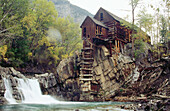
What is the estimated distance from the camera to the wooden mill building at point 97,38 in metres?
30.9

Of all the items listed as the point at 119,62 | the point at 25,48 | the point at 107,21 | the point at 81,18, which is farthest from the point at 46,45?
the point at 81,18

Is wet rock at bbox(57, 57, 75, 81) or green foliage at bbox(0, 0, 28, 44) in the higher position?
green foliage at bbox(0, 0, 28, 44)

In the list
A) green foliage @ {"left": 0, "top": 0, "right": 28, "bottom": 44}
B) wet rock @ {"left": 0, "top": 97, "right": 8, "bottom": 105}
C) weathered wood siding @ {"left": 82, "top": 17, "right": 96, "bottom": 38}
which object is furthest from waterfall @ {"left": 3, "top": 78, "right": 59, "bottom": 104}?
weathered wood siding @ {"left": 82, "top": 17, "right": 96, "bottom": 38}

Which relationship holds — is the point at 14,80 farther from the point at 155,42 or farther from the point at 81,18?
the point at 81,18

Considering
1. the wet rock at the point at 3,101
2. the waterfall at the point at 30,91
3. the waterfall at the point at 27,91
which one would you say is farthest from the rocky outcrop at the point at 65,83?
the wet rock at the point at 3,101

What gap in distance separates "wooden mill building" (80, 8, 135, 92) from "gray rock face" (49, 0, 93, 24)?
77.9 metres

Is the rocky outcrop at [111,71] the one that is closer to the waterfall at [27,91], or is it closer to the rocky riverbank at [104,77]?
the rocky riverbank at [104,77]

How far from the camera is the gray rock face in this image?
4385 inches

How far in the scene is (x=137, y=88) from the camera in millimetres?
25438

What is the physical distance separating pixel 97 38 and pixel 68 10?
3360 inches

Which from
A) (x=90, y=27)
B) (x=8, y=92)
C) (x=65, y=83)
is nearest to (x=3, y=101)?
(x=8, y=92)

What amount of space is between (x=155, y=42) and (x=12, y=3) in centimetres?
2752

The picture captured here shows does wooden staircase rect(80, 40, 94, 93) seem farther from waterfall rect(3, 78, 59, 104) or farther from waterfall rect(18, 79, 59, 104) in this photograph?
waterfall rect(3, 78, 59, 104)

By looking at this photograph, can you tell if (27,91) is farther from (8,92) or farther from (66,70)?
(66,70)
